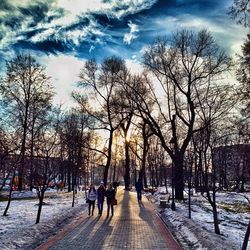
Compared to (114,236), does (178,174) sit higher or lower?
higher

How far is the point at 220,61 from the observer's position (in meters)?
27.0

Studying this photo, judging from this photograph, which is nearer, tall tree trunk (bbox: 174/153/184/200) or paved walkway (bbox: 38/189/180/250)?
paved walkway (bbox: 38/189/180/250)

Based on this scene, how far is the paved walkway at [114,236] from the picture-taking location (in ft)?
36.4

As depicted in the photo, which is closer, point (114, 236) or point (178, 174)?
point (114, 236)

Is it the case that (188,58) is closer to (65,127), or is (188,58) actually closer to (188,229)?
(188,229)

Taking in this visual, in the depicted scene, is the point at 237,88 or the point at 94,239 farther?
the point at 237,88

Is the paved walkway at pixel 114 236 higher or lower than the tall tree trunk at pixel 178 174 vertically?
lower

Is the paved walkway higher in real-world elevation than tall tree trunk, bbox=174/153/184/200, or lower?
lower

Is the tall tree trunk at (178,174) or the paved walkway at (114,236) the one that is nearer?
the paved walkway at (114,236)

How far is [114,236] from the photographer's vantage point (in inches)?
501

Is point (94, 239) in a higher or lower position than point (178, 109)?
lower

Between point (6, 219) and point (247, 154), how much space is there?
36.7 ft

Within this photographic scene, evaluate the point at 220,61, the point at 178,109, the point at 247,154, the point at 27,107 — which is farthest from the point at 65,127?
the point at 247,154

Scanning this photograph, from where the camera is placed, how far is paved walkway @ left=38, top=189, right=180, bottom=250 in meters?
11.1
